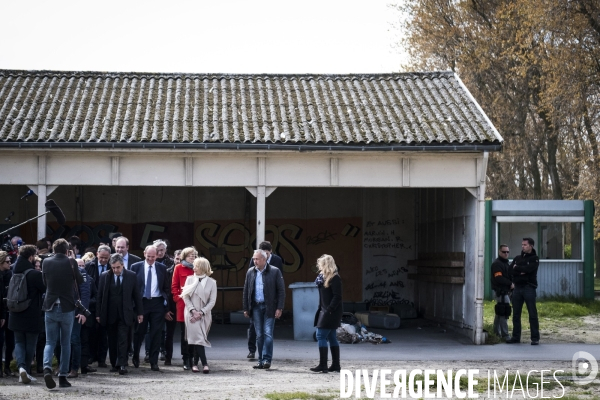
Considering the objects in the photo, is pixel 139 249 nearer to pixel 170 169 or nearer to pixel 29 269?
pixel 170 169

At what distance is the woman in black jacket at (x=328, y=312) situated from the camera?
1291 cm

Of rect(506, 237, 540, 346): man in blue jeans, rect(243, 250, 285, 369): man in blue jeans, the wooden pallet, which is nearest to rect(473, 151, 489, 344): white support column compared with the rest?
rect(506, 237, 540, 346): man in blue jeans

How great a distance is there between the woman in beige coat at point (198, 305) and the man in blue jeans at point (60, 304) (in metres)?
1.88

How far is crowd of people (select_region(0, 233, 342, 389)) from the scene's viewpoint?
11641 millimetres

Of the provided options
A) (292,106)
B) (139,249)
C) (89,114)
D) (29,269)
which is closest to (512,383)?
(29,269)

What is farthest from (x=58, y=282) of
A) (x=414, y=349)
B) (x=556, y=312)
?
(x=556, y=312)

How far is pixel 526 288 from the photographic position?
1700 cm

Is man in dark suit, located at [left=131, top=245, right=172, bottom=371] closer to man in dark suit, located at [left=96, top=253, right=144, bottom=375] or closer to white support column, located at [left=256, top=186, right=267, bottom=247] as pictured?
man in dark suit, located at [left=96, top=253, right=144, bottom=375]

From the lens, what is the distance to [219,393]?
432 inches

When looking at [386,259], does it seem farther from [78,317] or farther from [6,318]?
[6,318]

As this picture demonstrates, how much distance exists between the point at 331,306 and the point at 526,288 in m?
5.67

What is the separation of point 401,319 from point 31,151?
988 centimetres

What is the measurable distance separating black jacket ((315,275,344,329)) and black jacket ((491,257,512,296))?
5.51 m

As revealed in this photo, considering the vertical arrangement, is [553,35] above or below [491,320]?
above
